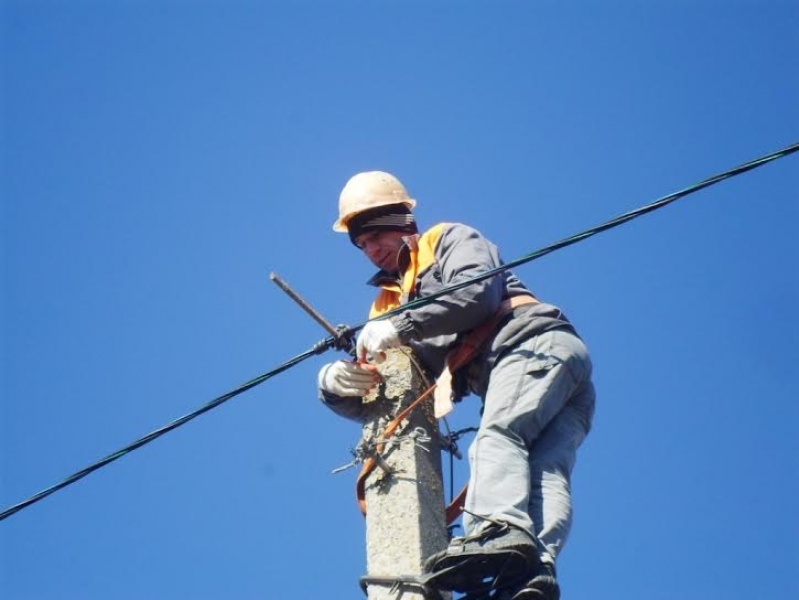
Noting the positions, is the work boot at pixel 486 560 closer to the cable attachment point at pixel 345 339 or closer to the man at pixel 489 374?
the man at pixel 489 374

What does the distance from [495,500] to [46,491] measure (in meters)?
1.99

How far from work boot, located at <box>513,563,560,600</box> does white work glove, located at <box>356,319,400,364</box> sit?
1355 millimetres

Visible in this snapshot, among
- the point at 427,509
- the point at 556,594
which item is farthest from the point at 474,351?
the point at 556,594

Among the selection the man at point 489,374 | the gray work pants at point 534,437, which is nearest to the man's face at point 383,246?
the man at point 489,374

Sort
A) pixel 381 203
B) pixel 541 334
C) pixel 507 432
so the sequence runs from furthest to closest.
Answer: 1. pixel 381 203
2. pixel 541 334
3. pixel 507 432

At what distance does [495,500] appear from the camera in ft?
18.8

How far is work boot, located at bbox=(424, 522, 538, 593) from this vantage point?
17.9 ft

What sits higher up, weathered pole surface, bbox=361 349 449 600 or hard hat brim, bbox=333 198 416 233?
hard hat brim, bbox=333 198 416 233

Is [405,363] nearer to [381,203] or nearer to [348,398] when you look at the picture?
[348,398]

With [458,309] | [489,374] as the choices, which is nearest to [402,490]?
[489,374]

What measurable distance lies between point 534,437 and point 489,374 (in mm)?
472

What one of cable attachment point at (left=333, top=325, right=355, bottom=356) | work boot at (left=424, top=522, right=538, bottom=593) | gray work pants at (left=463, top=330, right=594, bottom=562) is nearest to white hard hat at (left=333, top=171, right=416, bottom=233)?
cable attachment point at (left=333, top=325, right=355, bottom=356)

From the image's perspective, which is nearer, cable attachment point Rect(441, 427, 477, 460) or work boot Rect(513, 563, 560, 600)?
work boot Rect(513, 563, 560, 600)

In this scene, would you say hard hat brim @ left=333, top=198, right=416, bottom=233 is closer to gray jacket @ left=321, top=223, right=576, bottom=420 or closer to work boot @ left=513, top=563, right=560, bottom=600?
gray jacket @ left=321, top=223, right=576, bottom=420
